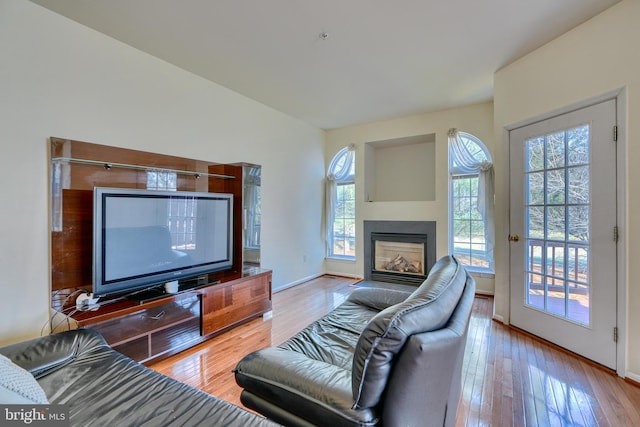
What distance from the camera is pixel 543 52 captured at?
2.57 metres

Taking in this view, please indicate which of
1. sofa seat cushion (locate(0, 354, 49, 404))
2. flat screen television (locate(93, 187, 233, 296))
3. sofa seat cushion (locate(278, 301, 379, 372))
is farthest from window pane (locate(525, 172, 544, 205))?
sofa seat cushion (locate(0, 354, 49, 404))

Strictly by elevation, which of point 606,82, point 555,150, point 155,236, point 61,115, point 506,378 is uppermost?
point 606,82

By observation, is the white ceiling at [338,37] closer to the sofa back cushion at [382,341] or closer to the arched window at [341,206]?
the arched window at [341,206]

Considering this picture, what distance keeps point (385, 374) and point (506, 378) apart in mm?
1681

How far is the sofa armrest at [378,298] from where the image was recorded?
7.43ft

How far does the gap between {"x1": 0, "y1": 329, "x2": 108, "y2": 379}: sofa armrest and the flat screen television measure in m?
0.55

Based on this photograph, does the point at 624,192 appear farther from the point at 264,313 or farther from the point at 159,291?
the point at 159,291

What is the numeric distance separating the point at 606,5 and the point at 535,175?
133 cm

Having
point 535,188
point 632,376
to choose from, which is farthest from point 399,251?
point 632,376

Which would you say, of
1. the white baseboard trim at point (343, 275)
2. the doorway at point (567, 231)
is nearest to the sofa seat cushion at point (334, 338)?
the doorway at point (567, 231)

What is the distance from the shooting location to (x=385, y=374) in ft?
3.18

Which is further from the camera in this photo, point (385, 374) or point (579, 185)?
point (579, 185)

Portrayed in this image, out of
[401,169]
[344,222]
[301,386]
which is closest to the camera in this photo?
[301,386]

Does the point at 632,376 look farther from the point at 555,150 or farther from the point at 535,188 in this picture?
the point at 555,150
